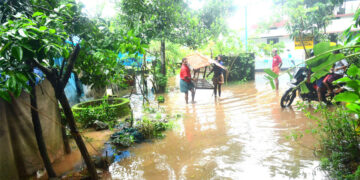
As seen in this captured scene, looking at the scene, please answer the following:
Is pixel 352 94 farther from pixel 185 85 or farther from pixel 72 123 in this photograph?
pixel 185 85

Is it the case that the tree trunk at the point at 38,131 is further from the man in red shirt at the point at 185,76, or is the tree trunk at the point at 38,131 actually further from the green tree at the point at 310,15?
the green tree at the point at 310,15

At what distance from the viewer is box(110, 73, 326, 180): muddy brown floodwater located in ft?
11.1

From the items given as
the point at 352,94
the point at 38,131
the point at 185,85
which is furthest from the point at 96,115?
the point at 352,94

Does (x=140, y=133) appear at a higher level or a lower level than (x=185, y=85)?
lower

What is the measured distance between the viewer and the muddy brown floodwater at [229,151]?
11.1 ft

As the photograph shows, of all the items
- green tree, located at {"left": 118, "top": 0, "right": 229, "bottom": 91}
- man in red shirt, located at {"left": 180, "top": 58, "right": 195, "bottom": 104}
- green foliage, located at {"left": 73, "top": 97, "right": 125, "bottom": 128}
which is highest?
green tree, located at {"left": 118, "top": 0, "right": 229, "bottom": 91}

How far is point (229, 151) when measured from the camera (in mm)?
4125

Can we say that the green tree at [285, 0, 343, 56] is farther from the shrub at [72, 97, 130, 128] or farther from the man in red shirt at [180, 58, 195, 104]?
the shrub at [72, 97, 130, 128]

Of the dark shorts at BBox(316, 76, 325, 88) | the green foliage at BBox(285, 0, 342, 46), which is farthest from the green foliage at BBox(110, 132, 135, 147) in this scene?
the green foliage at BBox(285, 0, 342, 46)

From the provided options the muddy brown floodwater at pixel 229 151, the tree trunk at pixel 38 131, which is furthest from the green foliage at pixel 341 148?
the tree trunk at pixel 38 131

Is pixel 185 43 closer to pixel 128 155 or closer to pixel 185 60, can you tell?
pixel 185 60

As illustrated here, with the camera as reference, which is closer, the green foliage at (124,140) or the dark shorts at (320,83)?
the green foliage at (124,140)

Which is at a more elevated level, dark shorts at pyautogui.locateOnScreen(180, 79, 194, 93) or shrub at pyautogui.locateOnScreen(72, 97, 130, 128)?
dark shorts at pyautogui.locateOnScreen(180, 79, 194, 93)

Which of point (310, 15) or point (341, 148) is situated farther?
point (310, 15)
